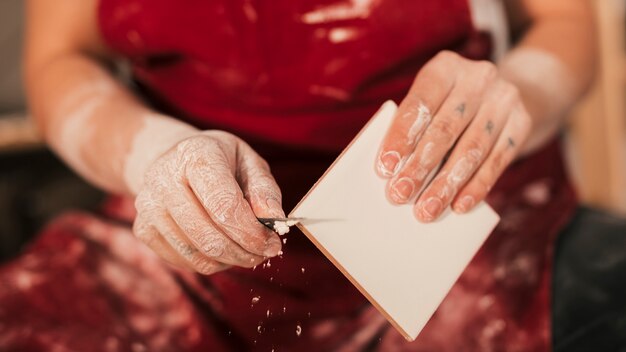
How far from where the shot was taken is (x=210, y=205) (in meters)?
0.43

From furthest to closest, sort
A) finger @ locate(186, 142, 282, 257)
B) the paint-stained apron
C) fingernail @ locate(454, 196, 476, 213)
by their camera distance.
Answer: the paint-stained apron → fingernail @ locate(454, 196, 476, 213) → finger @ locate(186, 142, 282, 257)

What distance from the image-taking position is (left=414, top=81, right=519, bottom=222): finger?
1.61 feet

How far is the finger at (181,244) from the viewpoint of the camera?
46 centimetres

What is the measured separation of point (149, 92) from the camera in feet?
2.81

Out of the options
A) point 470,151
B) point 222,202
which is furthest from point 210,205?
point 470,151

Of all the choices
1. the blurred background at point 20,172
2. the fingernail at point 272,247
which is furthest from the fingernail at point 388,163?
the blurred background at point 20,172

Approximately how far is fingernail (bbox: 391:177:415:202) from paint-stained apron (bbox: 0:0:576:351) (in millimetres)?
145

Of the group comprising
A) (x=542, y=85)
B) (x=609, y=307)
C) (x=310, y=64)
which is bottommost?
(x=609, y=307)

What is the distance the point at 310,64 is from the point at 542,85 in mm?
293

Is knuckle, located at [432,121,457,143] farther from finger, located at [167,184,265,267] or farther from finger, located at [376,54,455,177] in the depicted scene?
finger, located at [167,184,265,267]

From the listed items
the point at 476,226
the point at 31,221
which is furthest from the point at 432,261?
the point at 31,221

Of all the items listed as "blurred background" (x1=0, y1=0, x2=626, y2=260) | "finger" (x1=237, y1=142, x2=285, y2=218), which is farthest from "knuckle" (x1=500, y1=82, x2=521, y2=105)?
"blurred background" (x1=0, y1=0, x2=626, y2=260)

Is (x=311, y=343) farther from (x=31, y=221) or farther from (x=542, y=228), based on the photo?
(x=31, y=221)

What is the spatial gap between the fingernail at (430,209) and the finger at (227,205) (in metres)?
0.13
